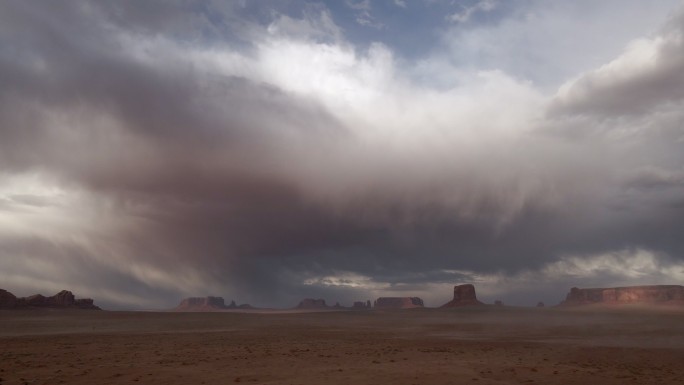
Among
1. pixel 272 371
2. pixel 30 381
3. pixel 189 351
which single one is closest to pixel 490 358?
pixel 272 371

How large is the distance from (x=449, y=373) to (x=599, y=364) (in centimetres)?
1271

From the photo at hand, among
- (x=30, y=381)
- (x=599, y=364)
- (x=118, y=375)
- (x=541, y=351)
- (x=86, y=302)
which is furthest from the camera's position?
(x=86, y=302)

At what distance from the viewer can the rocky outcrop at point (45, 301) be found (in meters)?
142

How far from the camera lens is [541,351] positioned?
1575 inches

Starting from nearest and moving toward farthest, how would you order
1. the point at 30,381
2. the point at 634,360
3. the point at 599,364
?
the point at 30,381
the point at 599,364
the point at 634,360

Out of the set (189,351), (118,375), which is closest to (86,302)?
(189,351)

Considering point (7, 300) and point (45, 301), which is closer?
point (7, 300)

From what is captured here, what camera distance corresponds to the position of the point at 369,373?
81.3 feet

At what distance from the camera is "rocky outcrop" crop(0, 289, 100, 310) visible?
142500 millimetres

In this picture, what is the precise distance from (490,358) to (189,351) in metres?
21.1

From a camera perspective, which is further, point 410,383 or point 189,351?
point 189,351

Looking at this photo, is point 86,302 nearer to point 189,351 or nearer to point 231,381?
point 189,351

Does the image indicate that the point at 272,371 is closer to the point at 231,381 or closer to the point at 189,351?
the point at 231,381

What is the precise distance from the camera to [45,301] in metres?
155
